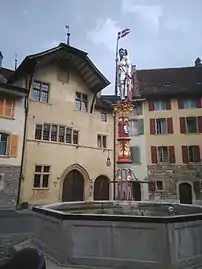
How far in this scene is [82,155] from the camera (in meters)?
23.3

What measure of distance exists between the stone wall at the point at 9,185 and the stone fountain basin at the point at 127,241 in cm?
1395

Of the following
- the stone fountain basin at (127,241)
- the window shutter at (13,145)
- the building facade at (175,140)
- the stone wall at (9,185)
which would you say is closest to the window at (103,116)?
the building facade at (175,140)

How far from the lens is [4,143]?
64.7 feet

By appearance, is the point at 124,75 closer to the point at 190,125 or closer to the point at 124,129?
the point at 124,129

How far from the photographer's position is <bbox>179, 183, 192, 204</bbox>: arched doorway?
26125 mm

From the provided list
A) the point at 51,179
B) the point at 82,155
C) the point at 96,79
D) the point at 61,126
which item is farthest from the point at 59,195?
the point at 96,79

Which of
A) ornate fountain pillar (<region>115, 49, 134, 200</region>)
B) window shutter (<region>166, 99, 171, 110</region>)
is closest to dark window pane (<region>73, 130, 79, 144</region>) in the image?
window shutter (<region>166, 99, 171, 110</region>)

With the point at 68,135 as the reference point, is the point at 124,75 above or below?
above

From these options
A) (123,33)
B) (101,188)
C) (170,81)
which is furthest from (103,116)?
(123,33)

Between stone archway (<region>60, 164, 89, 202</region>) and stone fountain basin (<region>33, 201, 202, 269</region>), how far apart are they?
16.1m

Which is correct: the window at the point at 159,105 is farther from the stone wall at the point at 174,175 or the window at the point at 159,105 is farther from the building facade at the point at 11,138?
the building facade at the point at 11,138

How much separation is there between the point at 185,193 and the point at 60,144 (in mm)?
13502

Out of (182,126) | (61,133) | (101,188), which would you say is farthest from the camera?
(182,126)

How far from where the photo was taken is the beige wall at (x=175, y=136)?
2664cm
